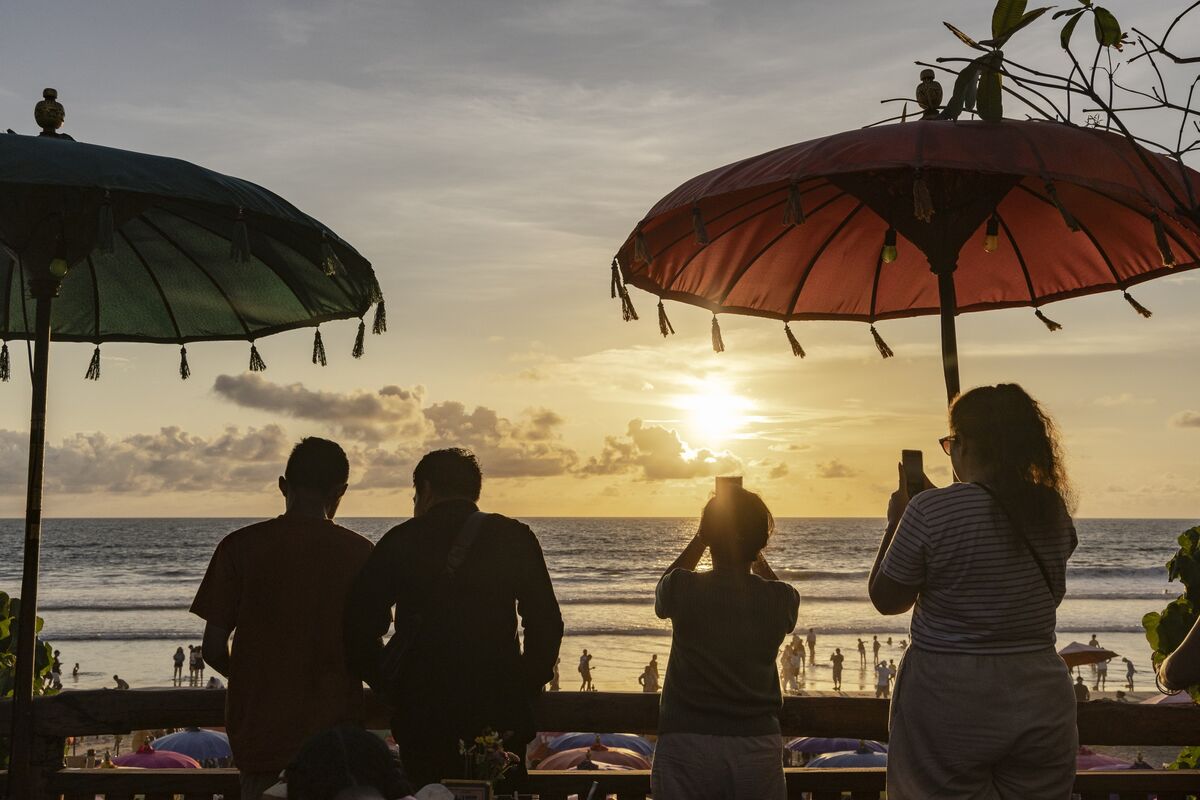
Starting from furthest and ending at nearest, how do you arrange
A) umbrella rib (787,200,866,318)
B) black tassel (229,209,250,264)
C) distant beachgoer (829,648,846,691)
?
distant beachgoer (829,648,846,691) → umbrella rib (787,200,866,318) → black tassel (229,209,250,264)

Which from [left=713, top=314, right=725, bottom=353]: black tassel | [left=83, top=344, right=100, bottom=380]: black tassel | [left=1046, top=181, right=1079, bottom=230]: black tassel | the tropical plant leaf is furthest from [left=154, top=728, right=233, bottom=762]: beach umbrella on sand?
the tropical plant leaf

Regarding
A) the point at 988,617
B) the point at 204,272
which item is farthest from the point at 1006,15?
the point at 204,272

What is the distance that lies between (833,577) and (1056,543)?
57.7 m

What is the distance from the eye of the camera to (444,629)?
317 centimetres

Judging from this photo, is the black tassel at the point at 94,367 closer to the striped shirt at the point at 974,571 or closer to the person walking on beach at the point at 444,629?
the person walking on beach at the point at 444,629

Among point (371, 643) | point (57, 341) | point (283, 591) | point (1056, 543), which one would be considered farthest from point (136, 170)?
point (1056, 543)

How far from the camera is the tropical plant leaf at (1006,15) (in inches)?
91.7

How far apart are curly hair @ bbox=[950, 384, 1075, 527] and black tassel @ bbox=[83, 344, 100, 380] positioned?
436 centimetres

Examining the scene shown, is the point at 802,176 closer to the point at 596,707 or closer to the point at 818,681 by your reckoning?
the point at 596,707

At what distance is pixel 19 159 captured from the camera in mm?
3203

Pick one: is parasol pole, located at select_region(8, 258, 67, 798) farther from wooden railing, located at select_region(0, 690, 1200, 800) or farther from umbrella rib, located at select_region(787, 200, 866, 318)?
umbrella rib, located at select_region(787, 200, 866, 318)

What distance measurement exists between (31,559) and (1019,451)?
11.0ft

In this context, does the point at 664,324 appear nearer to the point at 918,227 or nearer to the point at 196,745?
the point at 918,227

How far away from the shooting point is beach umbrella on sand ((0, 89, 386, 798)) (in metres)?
3.39
